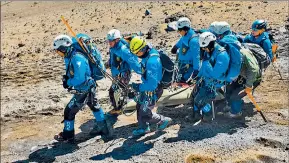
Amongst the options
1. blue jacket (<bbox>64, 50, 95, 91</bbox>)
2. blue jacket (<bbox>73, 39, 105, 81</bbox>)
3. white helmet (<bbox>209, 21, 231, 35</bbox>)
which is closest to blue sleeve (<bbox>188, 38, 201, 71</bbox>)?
white helmet (<bbox>209, 21, 231, 35</bbox>)

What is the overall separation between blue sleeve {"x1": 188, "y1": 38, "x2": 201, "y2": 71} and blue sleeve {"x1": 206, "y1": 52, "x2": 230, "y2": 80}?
153 cm

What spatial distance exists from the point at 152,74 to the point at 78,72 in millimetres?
1443

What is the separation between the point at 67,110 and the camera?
8984 mm

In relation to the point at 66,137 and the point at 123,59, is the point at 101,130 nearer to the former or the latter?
the point at 66,137

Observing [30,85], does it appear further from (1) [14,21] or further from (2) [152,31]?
(1) [14,21]

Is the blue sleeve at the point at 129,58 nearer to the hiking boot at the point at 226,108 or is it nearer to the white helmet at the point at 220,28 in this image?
the white helmet at the point at 220,28

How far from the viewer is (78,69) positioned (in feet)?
27.8

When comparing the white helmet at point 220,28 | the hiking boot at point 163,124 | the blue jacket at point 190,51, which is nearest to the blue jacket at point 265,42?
the white helmet at point 220,28

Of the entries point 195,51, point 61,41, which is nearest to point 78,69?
point 61,41

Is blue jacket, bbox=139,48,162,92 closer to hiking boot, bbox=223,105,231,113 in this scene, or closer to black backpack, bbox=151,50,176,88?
black backpack, bbox=151,50,176,88

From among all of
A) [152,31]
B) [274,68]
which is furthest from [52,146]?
[152,31]

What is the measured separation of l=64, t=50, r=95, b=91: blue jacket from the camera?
8.49 meters

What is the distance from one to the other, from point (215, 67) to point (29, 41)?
13.8m

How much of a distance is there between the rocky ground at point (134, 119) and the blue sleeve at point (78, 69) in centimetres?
142
